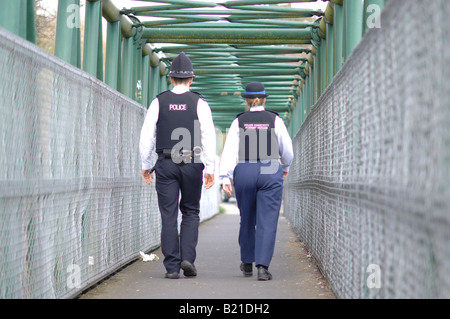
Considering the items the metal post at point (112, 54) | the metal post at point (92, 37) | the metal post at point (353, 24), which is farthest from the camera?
the metal post at point (112, 54)

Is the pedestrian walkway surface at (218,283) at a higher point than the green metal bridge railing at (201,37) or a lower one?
lower

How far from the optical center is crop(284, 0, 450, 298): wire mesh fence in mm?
2564

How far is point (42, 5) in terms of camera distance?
15.1 metres

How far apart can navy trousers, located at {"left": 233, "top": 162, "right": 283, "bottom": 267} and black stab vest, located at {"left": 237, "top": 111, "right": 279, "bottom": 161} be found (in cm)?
9

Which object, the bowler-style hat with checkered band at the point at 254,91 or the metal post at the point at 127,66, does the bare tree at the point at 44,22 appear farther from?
the bowler-style hat with checkered band at the point at 254,91

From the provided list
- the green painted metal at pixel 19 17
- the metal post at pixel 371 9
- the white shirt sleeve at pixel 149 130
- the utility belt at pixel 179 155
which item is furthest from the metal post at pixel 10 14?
the metal post at pixel 371 9

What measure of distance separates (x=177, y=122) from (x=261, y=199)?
102 centimetres

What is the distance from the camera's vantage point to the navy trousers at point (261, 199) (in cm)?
665

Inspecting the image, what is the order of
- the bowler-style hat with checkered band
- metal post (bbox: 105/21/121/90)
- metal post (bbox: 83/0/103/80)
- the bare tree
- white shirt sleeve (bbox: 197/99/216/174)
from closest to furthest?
1. white shirt sleeve (bbox: 197/99/216/174)
2. the bowler-style hat with checkered band
3. metal post (bbox: 83/0/103/80)
4. metal post (bbox: 105/21/121/90)
5. the bare tree

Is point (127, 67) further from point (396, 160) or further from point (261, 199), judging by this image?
point (396, 160)

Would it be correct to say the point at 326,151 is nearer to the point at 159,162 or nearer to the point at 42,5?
the point at 159,162

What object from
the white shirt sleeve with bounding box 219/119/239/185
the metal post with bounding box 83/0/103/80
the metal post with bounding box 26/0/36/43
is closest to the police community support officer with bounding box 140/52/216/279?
the white shirt sleeve with bounding box 219/119/239/185

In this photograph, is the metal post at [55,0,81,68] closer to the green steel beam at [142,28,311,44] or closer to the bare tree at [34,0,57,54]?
the green steel beam at [142,28,311,44]

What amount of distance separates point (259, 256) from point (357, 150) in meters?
2.23
